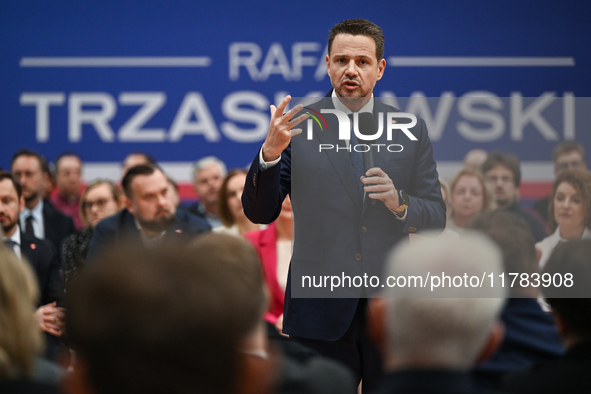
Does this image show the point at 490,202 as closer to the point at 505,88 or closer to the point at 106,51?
the point at 505,88

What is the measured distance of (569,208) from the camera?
1913mm

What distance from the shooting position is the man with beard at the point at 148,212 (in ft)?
12.0

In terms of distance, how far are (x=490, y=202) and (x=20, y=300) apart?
53.1 inches

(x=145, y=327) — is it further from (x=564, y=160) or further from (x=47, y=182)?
(x=47, y=182)

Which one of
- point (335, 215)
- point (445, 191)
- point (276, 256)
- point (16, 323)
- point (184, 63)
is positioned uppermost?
point (184, 63)

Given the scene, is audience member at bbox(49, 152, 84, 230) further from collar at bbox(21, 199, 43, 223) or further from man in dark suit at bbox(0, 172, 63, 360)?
man in dark suit at bbox(0, 172, 63, 360)

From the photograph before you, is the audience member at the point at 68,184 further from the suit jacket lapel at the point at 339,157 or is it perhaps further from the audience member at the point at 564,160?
the audience member at the point at 564,160

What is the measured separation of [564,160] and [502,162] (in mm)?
175

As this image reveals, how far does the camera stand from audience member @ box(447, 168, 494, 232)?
6.50 ft

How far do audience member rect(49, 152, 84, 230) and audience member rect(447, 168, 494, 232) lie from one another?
397cm

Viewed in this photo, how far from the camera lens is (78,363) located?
0.86 meters

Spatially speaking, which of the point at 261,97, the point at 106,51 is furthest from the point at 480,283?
the point at 106,51

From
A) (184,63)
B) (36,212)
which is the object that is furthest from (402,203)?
(184,63)

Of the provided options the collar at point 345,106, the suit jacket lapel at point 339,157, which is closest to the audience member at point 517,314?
the suit jacket lapel at point 339,157
